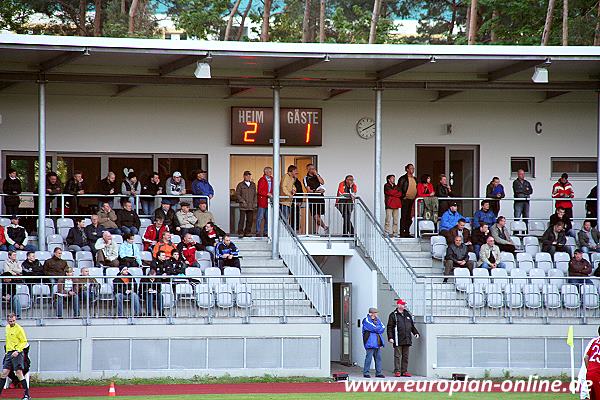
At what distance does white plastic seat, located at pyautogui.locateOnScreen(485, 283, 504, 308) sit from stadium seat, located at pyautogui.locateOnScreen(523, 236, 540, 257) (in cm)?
293

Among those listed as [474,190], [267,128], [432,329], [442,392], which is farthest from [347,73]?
[442,392]

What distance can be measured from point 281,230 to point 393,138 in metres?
4.67

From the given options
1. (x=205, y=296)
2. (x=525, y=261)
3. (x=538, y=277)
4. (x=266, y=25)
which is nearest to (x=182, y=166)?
(x=205, y=296)

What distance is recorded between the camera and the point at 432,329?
22016 mm

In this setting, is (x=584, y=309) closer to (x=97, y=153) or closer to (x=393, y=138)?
(x=393, y=138)

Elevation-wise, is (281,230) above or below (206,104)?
below

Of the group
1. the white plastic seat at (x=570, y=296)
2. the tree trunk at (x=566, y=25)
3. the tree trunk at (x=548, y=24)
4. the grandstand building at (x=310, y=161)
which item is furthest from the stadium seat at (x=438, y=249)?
the tree trunk at (x=548, y=24)

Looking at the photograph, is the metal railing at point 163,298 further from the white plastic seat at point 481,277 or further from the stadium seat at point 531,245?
the stadium seat at point 531,245

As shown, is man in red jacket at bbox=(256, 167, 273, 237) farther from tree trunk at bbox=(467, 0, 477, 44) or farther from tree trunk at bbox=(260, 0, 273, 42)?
tree trunk at bbox=(260, 0, 273, 42)

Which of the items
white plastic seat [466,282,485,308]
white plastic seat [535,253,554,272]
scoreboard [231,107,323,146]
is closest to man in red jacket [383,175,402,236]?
scoreboard [231,107,323,146]

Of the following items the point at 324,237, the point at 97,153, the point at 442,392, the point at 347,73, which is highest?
the point at 347,73

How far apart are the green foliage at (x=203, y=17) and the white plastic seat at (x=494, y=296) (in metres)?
30.0

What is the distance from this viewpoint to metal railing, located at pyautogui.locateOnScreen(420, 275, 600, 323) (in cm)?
2230

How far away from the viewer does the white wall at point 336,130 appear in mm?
26062
